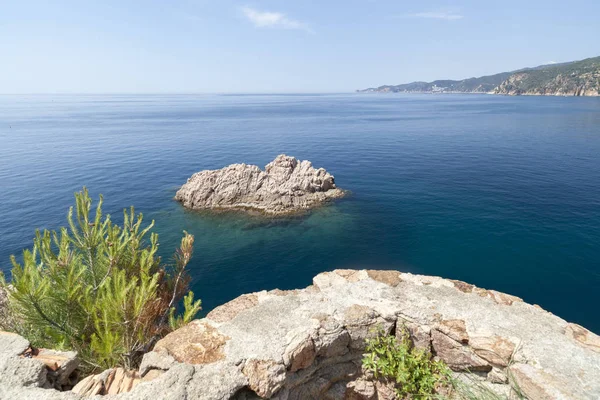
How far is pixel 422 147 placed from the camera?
74.3 meters

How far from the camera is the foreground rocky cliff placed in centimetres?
877

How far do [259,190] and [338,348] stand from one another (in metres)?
34.3

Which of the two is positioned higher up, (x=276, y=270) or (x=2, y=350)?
(x=2, y=350)

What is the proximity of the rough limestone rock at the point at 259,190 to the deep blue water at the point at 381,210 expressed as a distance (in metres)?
2.56

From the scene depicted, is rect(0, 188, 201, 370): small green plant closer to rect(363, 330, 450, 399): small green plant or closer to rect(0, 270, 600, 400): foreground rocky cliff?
rect(0, 270, 600, 400): foreground rocky cliff

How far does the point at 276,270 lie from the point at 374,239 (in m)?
11.4

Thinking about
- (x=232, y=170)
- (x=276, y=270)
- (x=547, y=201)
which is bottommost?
(x=276, y=270)

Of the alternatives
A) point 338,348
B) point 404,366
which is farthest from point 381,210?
point 338,348

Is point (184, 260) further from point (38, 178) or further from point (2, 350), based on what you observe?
point (38, 178)

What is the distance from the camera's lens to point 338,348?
36.6 ft

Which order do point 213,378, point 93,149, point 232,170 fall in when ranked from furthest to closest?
1. point 93,149
2. point 232,170
3. point 213,378

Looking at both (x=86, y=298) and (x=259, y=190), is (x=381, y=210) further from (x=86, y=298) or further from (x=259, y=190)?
(x=86, y=298)

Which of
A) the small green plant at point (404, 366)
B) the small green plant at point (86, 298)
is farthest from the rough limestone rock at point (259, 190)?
the small green plant at point (404, 366)

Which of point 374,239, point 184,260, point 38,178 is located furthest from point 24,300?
point 38,178
